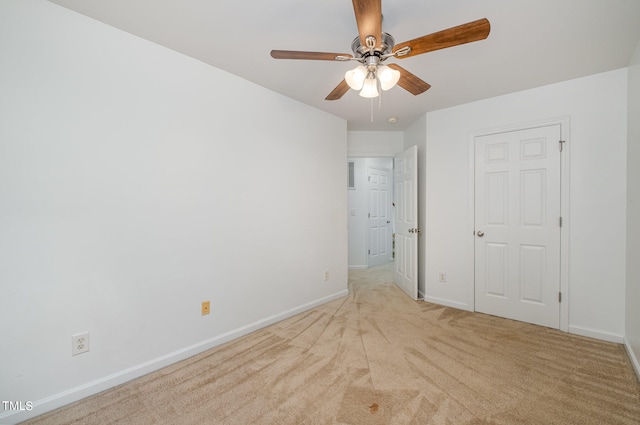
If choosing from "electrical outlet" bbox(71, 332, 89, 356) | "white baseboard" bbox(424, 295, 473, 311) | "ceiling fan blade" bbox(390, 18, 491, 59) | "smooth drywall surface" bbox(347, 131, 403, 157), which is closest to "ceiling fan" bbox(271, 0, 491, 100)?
"ceiling fan blade" bbox(390, 18, 491, 59)

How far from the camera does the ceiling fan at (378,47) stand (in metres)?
1.25

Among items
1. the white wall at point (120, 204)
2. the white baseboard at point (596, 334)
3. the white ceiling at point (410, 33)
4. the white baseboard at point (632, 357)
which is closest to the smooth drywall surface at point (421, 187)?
the white ceiling at point (410, 33)

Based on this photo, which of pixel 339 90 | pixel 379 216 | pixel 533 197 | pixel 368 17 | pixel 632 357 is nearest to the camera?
pixel 368 17

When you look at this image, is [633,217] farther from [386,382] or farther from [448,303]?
[386,382]

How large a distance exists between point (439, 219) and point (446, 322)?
3.98ft

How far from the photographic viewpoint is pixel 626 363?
208 centimetres

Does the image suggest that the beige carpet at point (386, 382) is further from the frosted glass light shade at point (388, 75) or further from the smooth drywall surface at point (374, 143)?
the smooth drywall surface at point (374, 143)

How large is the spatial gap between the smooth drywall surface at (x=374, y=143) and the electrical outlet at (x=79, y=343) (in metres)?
3.61

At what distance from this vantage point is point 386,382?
73.6 inches

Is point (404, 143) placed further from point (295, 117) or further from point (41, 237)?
point (41, 237)

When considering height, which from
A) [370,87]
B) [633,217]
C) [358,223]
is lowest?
[358,223]

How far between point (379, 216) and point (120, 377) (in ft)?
15.6

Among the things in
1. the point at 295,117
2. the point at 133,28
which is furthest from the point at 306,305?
the point at 133,28

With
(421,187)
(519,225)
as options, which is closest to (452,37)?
(519,225)
